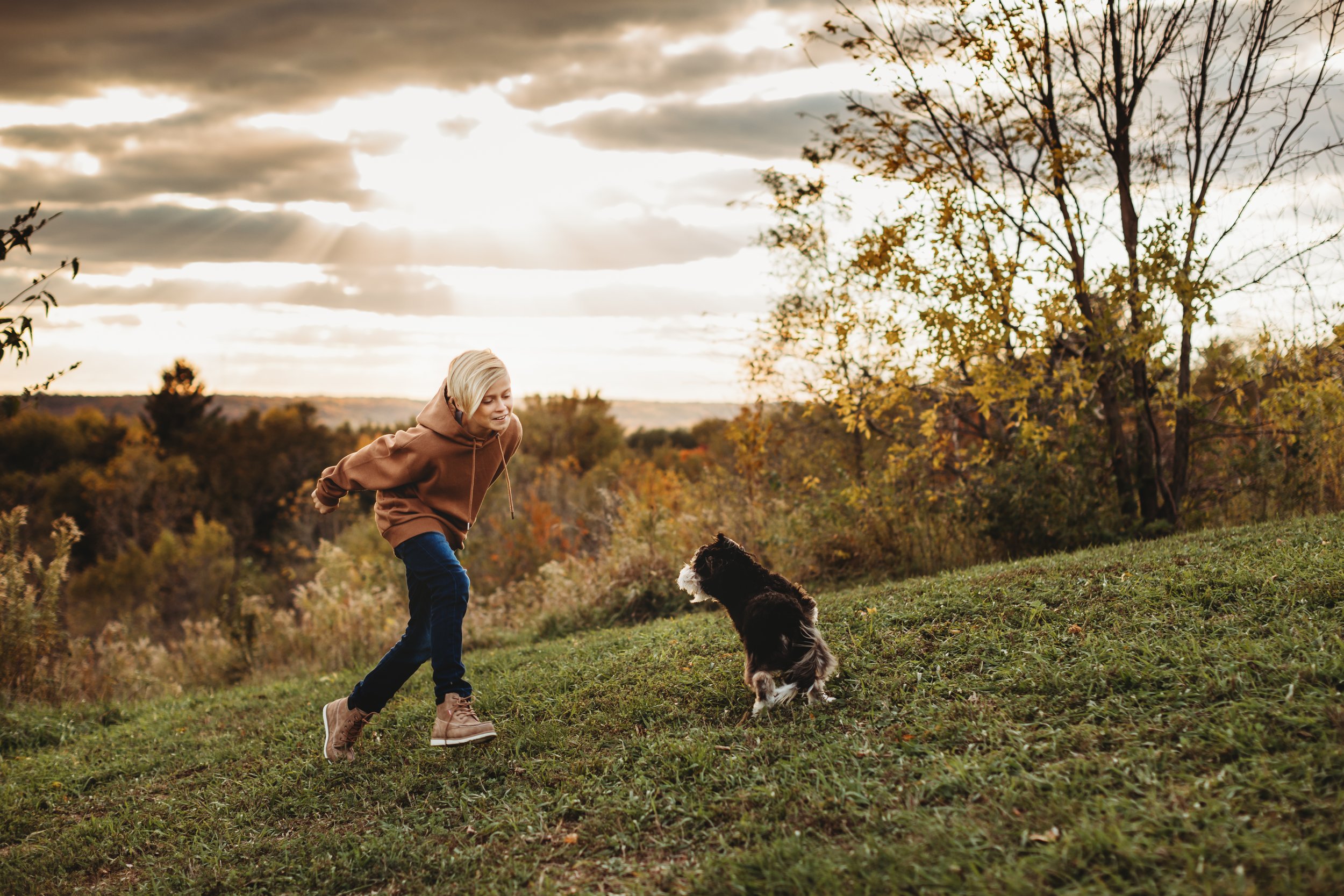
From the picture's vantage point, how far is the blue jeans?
4.25 m

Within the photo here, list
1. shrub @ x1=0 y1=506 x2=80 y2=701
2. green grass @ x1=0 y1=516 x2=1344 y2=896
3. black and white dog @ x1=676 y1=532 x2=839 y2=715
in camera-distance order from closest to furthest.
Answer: green grass @ x1=0 y1=516 x2=1344 y2=896
black and white dog @ x1=676 y1=532 x2=839 y2=715
shrub @ x1=0 y1=506 x2=80 y2=701

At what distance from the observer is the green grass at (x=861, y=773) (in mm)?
2674

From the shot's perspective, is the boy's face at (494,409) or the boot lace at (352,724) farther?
the boot lace at (352,724)

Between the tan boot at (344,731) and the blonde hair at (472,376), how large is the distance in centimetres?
178

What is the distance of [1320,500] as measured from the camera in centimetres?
788

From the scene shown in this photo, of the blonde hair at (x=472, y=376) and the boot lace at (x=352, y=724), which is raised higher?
the blonde hair at (x=472, y=376)

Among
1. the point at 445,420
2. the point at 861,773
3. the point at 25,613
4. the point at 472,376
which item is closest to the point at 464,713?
the point at 445,420

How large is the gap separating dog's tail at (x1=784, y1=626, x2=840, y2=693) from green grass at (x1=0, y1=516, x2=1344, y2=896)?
6.1 inches

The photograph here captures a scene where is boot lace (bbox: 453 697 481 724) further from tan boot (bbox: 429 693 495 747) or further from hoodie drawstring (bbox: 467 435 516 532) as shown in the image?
hoodie drawstring (bbox: 467 435 516 532)

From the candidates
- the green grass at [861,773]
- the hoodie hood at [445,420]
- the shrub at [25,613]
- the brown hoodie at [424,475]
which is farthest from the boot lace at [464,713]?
the shrub at [25,613]

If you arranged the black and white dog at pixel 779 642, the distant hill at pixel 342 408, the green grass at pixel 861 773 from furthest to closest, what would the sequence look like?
1. the distant hill at pixel 342 408
2. the black and white dog at pixel 779 642
3. the green grass at pixel 861 773

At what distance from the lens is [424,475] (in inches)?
174

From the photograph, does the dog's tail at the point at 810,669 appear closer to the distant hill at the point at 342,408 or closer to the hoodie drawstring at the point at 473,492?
the hoodie drawstring at the point at 473,492

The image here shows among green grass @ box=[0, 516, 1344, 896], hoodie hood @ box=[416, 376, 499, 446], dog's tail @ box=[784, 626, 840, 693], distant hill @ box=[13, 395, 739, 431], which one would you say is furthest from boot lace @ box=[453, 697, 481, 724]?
distant hill @ box=[13, 395, 739, 431]
